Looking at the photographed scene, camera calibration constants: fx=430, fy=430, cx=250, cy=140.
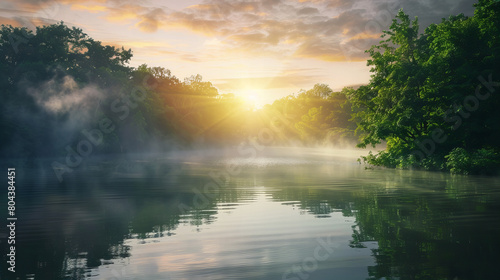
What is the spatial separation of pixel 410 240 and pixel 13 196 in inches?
717

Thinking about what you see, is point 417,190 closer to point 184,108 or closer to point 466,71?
point 466,71

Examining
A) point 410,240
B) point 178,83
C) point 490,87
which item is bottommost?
point 410,240

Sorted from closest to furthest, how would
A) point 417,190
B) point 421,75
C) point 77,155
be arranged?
point 417,190
point 421,75
point 77,155

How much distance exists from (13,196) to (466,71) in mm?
30814

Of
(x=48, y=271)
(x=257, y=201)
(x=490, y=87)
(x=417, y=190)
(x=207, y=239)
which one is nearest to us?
(x=48, y=271)

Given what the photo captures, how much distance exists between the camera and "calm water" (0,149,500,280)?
822 centimetres

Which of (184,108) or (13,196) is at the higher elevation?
(184,108)

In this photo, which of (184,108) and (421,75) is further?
(184,108)

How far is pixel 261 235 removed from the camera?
1162cm

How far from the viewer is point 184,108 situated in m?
128

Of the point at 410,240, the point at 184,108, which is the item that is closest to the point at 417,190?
the point at 410,240

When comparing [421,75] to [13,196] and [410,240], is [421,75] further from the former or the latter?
[13,196]

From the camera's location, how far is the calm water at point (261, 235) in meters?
8.22

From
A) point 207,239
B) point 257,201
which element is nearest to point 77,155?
point 257,201
